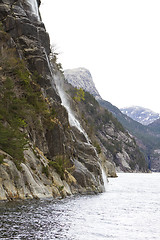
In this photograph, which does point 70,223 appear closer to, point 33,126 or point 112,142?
point 33,126

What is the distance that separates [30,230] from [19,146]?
922 cm

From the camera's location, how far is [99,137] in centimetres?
17900

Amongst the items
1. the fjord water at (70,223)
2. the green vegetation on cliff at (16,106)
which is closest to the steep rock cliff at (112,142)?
the green vegetation on cliff at (16,106)

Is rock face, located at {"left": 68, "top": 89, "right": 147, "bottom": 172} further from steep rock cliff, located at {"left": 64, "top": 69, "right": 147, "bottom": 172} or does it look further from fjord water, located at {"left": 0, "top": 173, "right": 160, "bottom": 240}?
fjord water, located at {"left": 0, "top": 173, "right": 160, "bottom": 240}

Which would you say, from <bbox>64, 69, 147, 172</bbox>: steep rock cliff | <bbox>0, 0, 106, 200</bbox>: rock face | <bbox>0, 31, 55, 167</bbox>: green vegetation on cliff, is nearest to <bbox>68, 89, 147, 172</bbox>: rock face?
<bbox>64, 69, 147, 172</bbox>: steep rock cliff

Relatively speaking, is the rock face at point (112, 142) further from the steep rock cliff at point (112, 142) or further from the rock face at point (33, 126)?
the rock face at point (33, 126)

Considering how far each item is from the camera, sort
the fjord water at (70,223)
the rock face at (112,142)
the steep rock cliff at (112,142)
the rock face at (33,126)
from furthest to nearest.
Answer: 1. the steep rock cliff at (112,142)
2. the rock face at (112,142)
3. the rock face at (33,126)
4. the fjord water at (70,223)

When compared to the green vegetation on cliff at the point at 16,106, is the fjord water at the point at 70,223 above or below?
below

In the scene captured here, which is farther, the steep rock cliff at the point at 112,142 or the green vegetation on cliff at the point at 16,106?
the steep rock cliff at the point at 112,142

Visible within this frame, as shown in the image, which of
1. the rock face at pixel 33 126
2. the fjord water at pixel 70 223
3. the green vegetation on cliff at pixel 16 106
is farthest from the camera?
the rock face at pixel 33 126

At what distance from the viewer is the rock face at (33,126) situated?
21484 millimetres

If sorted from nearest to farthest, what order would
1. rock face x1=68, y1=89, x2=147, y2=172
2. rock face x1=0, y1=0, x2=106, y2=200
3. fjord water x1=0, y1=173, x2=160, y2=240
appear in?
fjord water x1=0, y1=173, x2=160, y2=240, rock face x1=0, y1=0, x2=106, y2=200, rock face x1=68, y1=89, x2=147, y2=172

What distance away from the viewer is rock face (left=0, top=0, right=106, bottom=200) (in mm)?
21484

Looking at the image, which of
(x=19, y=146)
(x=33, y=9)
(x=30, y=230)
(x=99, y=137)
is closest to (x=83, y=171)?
(x=19, y=146)
